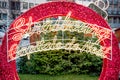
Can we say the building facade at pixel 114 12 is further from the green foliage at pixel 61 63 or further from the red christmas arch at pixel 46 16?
the red christmas arch at pixel 46 16

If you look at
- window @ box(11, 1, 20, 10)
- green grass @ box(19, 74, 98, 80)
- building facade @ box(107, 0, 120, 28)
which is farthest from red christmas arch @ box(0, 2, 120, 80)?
building facade @ box(107, 0, 120, 28)

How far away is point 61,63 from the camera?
13.1m

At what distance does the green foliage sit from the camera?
1298 centimetres

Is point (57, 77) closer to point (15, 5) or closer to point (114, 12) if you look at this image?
point (15, 5)

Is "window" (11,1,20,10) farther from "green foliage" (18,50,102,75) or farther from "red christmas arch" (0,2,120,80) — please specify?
"red christmas arch" (0,2,120,80)

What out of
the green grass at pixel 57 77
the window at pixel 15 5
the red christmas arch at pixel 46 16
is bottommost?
the green grass at pixel 57 77

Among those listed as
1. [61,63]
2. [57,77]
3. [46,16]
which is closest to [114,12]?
[61,63]

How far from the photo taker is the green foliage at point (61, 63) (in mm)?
12977

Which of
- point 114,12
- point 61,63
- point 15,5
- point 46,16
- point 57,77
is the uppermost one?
point 114,12

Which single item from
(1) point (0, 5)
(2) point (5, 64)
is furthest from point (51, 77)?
(1) point (0, 5)

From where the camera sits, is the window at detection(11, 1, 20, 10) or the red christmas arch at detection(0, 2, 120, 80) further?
the window at detection(11, 1, 20, 10)

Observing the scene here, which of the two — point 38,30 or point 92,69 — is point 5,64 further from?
point 92,69

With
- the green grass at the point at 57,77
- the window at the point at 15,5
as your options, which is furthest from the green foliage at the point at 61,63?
the window at the point at 15,5

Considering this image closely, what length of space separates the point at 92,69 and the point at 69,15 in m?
5.76
